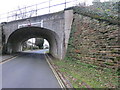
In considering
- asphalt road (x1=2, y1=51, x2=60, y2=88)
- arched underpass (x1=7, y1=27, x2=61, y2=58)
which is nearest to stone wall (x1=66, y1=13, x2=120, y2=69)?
asphalt road (x1=2, y1=51, x2=60, y2=88)

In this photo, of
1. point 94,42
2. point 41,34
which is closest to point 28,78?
point 94,42

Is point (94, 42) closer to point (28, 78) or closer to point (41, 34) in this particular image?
point (28, 78)

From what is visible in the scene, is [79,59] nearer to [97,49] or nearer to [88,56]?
[88,56]

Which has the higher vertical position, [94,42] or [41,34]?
[41,34]

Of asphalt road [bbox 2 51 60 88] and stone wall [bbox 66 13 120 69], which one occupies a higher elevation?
stone wall [bbox 66 13 120 69]

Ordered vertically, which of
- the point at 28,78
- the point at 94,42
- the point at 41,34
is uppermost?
the point at 41,34

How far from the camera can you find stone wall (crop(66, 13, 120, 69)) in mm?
6621

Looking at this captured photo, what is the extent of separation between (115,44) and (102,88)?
3128 mm

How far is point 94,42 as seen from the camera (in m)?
8.19

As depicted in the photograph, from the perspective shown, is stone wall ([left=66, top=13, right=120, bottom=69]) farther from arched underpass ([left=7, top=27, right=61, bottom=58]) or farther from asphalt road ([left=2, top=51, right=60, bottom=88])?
arched underpass ([left=7, top=27, right=61, bottom=58])

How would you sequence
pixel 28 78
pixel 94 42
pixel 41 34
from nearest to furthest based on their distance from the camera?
1. pixel 28 78
2. pixel 94 42
3. pixel 41 34

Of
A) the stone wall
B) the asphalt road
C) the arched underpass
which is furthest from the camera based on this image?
the arched underpass

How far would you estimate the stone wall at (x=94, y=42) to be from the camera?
21.7ft

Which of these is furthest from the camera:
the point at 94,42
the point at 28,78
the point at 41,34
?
the point at 41,34
